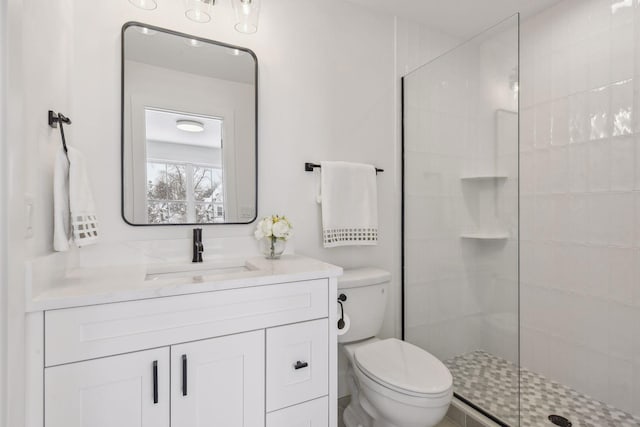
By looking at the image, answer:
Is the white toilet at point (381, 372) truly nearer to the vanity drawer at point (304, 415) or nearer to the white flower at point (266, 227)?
the vanity drawer at point (304, 415)

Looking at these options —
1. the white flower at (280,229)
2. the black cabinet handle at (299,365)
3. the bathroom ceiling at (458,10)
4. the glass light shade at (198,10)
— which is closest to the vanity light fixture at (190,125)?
the glass light shade at (198,10)

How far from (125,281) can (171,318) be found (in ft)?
0.69

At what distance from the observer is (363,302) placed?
1622mm

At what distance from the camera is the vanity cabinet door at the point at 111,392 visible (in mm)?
850

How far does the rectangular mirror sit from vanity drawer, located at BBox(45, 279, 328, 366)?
0.56 metres

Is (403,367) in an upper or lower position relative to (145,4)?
lower

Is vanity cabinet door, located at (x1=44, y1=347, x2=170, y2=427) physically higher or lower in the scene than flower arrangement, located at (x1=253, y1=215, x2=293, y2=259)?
lower

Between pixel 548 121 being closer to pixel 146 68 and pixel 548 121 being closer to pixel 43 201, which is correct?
pixel 146 68

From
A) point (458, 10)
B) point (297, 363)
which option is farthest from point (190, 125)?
point (458, 10)

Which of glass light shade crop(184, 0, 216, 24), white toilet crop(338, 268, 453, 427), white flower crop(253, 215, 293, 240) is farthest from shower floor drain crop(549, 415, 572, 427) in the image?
glass light shade crop(184, 0, 216, 24)

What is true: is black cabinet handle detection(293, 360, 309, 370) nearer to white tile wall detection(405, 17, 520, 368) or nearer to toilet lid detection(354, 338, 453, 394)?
toilet lid detection(354, 338, 453, 394)

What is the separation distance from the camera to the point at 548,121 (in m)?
1.93

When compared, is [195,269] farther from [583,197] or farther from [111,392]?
[583,197]

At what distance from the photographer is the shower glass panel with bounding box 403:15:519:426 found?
1.56 metres
